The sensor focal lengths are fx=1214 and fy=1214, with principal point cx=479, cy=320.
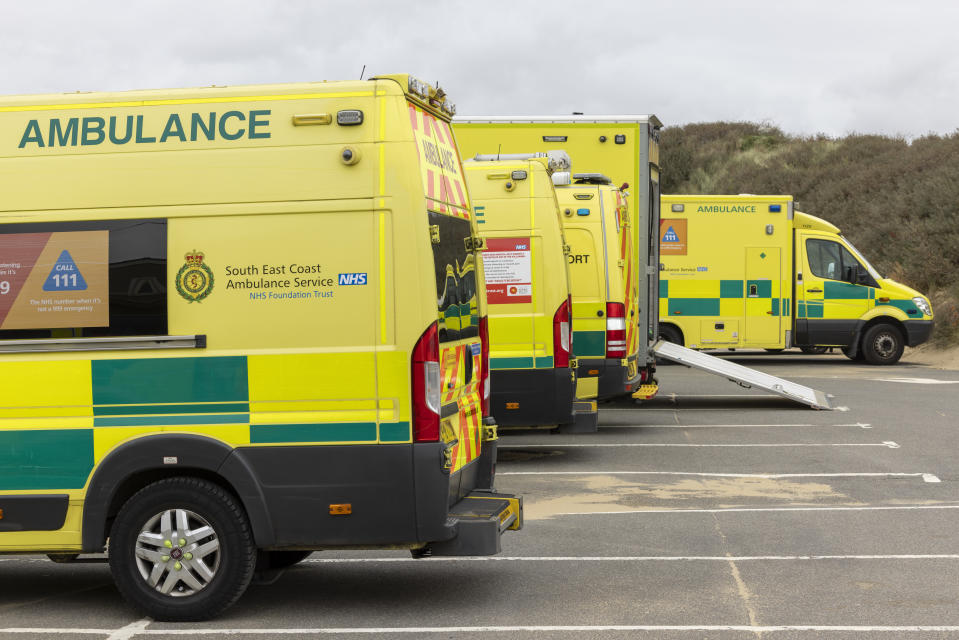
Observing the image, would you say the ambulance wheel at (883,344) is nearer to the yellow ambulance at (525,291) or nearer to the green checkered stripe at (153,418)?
the yellow ambulance at (525,291)

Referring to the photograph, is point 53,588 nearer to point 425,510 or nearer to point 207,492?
point 207,492

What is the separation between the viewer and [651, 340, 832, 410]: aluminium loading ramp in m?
15.9

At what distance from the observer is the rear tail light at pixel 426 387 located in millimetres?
5758

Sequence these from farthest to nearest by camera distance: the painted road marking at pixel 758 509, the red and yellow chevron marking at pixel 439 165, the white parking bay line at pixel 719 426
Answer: the white parking bay line at pixel 719 426, the painted road marking at pixel 758 509, the red and yellow chevron marking at pixel 439 165

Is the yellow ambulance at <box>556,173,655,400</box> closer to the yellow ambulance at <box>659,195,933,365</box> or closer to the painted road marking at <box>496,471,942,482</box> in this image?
the painted road marking at <box>496,471,942,482</box>

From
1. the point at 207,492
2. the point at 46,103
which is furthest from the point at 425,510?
the point at 46,103

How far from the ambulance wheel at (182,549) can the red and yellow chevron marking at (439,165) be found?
1.82m

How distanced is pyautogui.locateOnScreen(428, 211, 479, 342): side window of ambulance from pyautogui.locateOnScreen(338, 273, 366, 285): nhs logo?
35 centimetres

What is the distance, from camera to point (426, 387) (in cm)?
577

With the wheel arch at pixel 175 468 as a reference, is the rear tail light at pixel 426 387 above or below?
above

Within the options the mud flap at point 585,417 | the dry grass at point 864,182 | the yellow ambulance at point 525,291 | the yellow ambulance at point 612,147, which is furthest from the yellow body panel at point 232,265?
the dry grass at point 864,182

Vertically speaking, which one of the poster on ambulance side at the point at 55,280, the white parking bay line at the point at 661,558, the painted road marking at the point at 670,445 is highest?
the poster on ambulance side at the point at 55,280

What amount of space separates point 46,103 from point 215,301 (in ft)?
4.42

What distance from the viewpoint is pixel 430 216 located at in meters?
5.98
